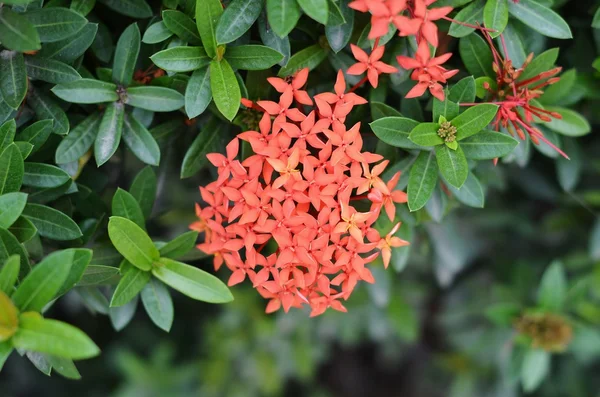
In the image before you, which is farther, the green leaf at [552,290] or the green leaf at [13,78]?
the green leaf at [552,290]

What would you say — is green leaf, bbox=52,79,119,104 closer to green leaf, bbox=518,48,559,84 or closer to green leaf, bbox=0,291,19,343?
green leaf, bbox=0,291,19,343

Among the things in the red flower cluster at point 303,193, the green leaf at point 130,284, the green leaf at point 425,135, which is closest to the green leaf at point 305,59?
the red flower cluster at point 303,193

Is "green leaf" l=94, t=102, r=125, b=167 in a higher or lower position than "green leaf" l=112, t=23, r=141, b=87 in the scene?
lower

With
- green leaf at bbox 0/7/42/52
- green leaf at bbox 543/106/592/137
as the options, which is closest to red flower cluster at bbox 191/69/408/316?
green leaf at bbox 0/7/42/52

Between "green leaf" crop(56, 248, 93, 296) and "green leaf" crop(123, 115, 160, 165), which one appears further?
"green leaf" crop(123, 115, 160, 165)

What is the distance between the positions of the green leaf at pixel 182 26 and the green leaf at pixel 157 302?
0.45 metres

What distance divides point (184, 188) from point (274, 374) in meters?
0.75

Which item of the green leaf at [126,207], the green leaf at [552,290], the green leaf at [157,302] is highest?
the green leaf at [126,207]

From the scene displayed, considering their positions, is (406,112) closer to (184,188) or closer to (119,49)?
(119,49)

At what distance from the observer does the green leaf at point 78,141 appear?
1.08m

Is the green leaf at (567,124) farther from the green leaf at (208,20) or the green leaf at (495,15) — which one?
the green leaf at (208,20)

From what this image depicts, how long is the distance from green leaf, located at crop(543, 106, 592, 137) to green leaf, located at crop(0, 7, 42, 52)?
0.99m

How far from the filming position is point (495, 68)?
1092mm

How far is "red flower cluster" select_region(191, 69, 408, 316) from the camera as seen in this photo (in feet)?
3.22
